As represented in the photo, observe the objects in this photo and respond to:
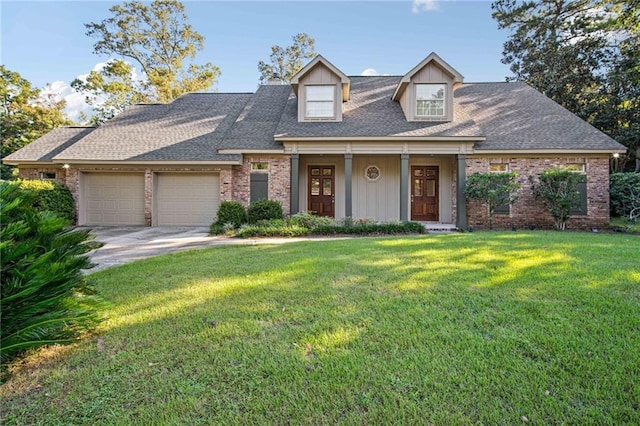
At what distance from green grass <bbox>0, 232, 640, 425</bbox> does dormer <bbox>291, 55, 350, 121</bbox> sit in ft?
31.7

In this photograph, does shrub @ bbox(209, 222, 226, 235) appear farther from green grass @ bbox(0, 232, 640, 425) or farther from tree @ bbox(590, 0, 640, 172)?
tree @ bbox(590, 0, 640, 172)

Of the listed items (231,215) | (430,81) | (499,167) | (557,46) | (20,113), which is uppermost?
(557,46)

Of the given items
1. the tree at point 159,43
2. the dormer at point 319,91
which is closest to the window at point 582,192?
the dormer at point 319,91

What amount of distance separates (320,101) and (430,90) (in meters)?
4.35

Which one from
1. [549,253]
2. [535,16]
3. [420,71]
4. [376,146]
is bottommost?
[549,253]

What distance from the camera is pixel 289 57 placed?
2752 cm

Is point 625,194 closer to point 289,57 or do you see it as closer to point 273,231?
point 273,231

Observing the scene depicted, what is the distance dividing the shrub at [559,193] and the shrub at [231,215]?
10655 mm

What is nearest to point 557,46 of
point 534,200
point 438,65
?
point 438,65

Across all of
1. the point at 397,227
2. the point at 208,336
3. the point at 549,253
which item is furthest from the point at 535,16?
the point at 208,336

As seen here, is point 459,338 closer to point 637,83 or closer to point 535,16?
point 637,83

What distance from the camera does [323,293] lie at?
374 cm

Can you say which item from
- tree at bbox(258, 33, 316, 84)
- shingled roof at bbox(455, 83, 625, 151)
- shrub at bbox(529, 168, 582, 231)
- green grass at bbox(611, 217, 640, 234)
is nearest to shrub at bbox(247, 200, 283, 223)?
shingled roof at bbox(455, 83, 625, 151)

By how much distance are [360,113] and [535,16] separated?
15697 mm
